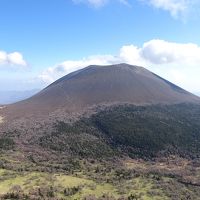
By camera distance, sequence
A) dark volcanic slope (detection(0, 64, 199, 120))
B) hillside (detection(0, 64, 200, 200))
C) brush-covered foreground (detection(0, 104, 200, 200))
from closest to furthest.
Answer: brush-covered foreground (detection(0, 104, 200, 200)) < hillside (detection(0, 64, 200, 200)) < dark volcanic slope (detection(0, 64, 199, 120))

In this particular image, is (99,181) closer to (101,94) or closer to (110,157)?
(110,157)

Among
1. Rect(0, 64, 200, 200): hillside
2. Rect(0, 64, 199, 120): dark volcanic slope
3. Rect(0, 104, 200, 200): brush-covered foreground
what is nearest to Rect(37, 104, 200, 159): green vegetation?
Rect(0, 104, 200, 200): brush-covered foreground

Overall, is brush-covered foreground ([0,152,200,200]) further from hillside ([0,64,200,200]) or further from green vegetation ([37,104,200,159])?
green vegetation ([37,104,200,159])

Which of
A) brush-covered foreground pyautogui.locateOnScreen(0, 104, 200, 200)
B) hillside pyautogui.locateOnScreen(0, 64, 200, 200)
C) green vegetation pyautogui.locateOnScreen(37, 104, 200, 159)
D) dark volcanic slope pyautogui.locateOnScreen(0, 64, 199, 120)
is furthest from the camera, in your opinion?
dark volcanic slope pyautogui.locateOnScreen(0, 64, 199, 120)

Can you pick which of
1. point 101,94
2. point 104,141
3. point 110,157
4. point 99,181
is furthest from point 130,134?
point 99,181

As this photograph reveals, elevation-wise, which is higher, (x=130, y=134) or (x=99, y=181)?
(x=130, y=134)

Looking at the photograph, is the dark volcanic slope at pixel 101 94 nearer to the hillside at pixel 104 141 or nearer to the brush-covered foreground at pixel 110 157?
the hillside at pixel 104 141

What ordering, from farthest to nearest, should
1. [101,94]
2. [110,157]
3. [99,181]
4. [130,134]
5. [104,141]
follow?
[101,94] < [130,134] < [104,141] < [110,157] < [99,181]

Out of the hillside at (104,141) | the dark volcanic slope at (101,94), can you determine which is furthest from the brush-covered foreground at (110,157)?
the dark volcanic slope at (101,94)

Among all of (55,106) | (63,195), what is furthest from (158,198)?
(55,106)

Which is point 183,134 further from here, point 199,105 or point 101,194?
point 101,194

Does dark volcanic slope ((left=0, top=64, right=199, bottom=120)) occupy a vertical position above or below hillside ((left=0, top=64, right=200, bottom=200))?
above
